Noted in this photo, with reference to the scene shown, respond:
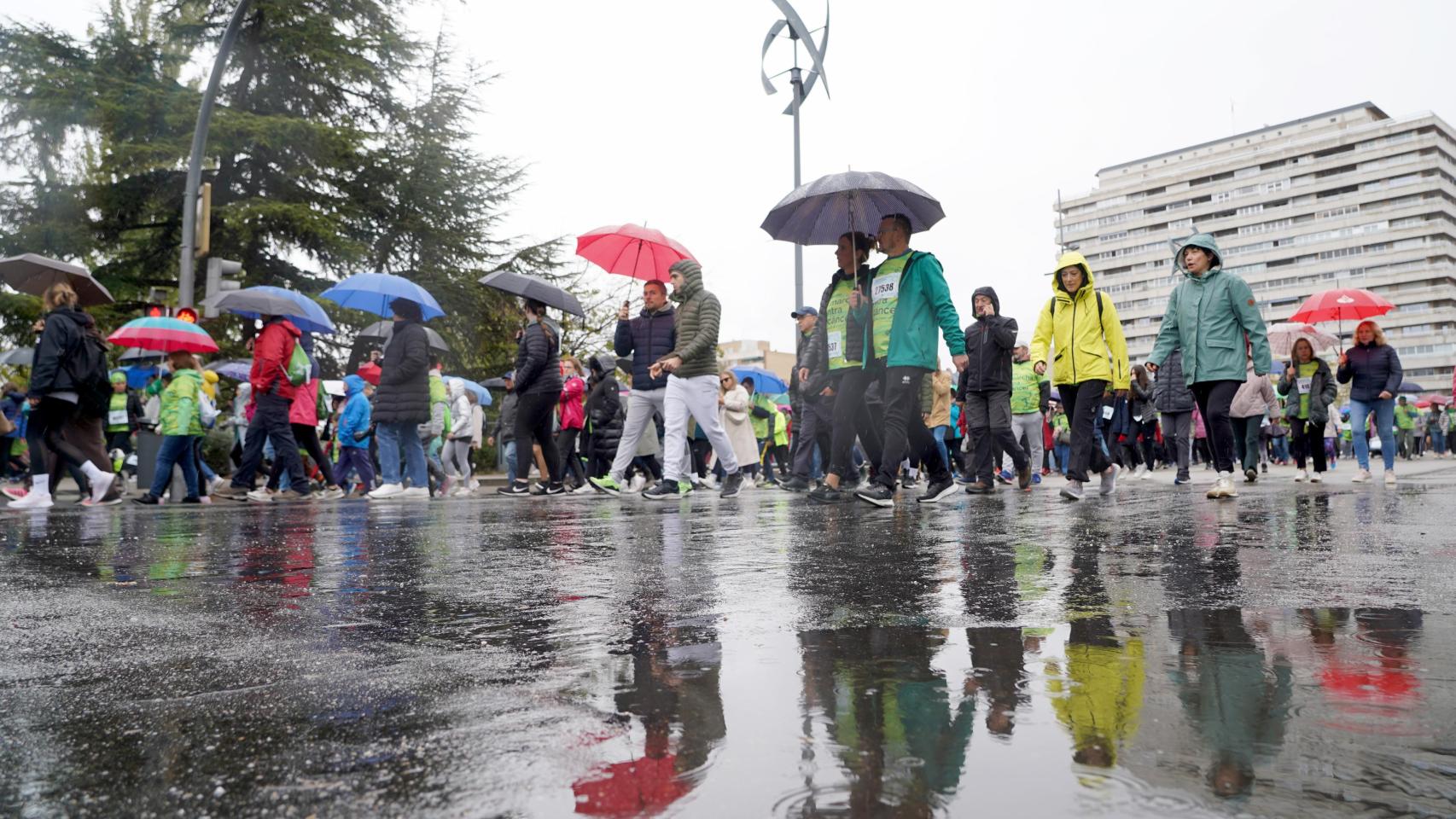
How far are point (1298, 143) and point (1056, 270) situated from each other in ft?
487

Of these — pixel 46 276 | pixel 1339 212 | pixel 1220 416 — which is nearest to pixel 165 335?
pixel 46 276

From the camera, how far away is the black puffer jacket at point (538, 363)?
35.6 ft

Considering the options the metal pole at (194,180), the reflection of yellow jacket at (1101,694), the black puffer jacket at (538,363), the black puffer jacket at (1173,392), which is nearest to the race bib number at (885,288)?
the black puffer jacket at (538,363)

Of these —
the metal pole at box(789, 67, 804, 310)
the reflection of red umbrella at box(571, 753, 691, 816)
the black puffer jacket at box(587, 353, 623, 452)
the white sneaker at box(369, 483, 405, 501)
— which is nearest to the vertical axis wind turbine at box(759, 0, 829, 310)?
the metal pole at box(789, 67, 804, 310)

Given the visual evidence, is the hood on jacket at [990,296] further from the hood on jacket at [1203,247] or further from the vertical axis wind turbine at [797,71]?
the vertical axis wind turbine at [797,71]

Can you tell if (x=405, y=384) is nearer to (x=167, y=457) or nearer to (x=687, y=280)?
(x=167, y=457)

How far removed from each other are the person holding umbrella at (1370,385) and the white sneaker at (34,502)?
12166 millimetres

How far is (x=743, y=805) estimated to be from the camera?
129 cm

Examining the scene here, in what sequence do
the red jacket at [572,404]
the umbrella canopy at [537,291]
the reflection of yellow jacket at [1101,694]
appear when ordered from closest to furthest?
1. the reflection of yellow jacket at [1101,694]
2. the umbrella canopy at [537,291]
3. the red jacket at [572,404]

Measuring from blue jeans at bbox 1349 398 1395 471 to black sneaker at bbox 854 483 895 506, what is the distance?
18.5 ft

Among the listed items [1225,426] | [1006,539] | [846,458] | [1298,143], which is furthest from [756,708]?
[1298,143]

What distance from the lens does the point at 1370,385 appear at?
35.7ft

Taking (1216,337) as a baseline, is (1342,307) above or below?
above

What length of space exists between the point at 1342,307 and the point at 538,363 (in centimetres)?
1066
